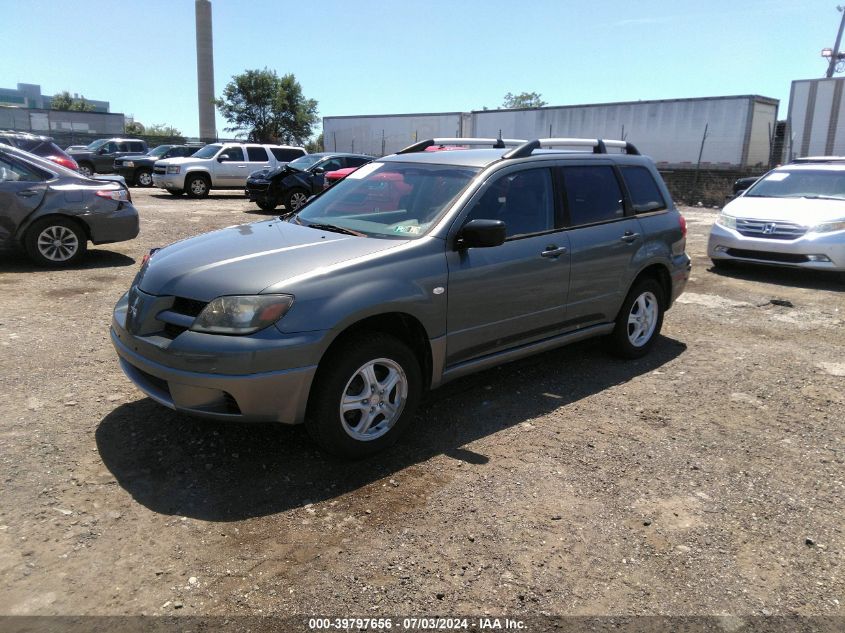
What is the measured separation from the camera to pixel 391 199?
178 inches

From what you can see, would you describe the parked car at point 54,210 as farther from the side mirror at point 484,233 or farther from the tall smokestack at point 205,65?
the tall smokestack at point 205,65

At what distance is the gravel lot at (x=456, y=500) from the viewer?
2693 millimetres

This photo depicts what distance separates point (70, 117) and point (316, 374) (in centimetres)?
4697

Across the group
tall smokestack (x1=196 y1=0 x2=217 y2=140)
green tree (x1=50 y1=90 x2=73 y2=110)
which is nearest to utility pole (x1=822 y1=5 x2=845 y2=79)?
tall smokestack (x1=196 y1=0 x2=217 y2=140)

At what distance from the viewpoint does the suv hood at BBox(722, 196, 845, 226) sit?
29.1 feet

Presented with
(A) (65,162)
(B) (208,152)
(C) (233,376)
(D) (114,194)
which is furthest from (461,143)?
(B) (208,152)

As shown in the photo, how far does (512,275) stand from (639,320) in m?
1.91

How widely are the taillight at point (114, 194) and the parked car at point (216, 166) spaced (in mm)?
11448

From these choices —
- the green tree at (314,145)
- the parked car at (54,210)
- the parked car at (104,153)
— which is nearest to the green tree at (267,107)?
the green tree at (314,145)

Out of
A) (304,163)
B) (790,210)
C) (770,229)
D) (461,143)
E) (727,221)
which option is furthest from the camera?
(304,163)

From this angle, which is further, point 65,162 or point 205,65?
point 205,65

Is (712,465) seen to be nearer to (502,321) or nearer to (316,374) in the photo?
(502,321)

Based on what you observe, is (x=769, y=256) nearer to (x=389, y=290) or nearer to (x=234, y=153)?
(x=389, y=290)

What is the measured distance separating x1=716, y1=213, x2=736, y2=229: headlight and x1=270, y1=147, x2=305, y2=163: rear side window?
48.1 ft
